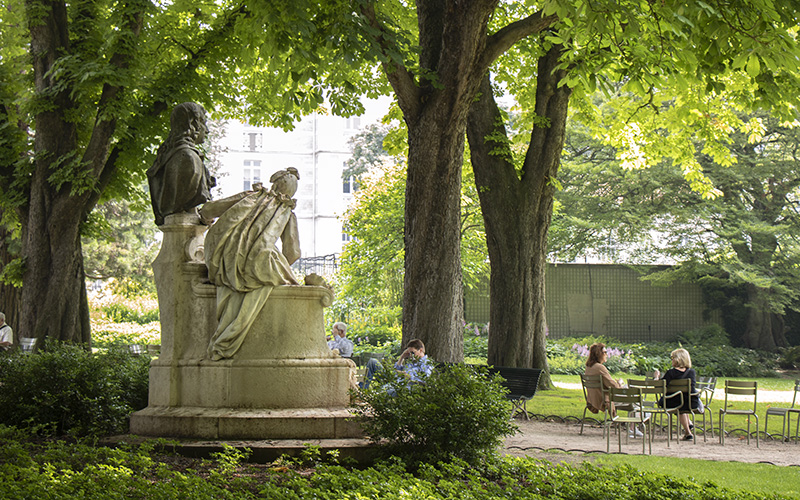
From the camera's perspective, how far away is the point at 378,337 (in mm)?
27016

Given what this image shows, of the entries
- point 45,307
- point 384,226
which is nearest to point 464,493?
point 45,307

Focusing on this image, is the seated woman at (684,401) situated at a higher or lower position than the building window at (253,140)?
lower

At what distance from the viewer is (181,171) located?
348 inches

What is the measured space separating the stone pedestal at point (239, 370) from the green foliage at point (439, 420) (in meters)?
0.70

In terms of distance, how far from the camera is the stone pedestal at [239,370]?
7.69m

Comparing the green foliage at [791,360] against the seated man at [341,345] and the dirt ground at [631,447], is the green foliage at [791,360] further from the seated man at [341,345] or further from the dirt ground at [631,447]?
the seated man at [341,345]

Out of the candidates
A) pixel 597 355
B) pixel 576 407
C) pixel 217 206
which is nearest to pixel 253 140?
pixel 576 407

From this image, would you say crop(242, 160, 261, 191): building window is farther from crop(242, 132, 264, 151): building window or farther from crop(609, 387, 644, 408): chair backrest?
crop(609, 387, 644, 408): chair backrest

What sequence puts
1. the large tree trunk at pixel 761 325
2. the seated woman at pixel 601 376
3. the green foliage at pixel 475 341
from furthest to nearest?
the large tree trunk at pixel 761 325, the green foliage at pixel 475 341, the seated woman at pixel 601 376

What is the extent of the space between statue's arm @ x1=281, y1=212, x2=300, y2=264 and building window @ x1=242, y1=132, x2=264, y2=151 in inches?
2341

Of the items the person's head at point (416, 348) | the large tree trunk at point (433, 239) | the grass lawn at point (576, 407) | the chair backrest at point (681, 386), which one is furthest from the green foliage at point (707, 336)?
the person's head at point (416, 348)

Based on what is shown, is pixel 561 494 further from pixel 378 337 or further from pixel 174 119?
pixel 378 337

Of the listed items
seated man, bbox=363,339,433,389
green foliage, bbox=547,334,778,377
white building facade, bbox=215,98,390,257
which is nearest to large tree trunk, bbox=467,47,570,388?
seated man, bbox=363,339,433,389

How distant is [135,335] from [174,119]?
21575 mm
